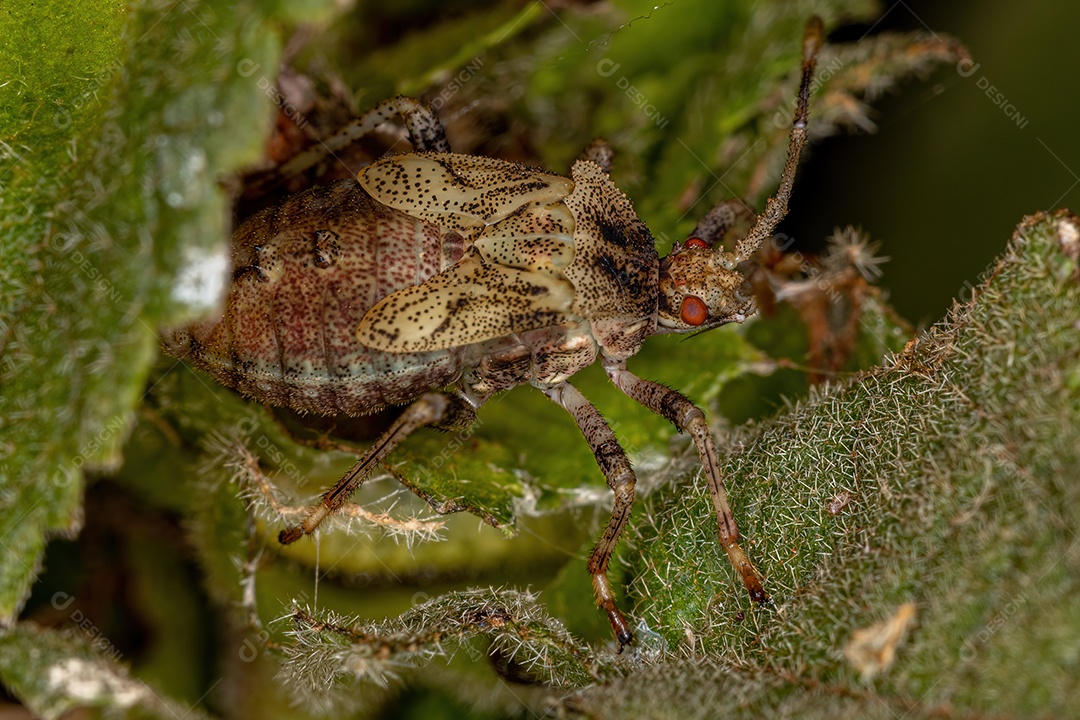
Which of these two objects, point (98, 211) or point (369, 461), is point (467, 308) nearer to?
point (369, 461)

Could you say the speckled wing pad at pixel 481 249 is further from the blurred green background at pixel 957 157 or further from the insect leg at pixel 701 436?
the blurred green background at pixel 957 157

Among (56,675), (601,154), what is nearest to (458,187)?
(601,154)

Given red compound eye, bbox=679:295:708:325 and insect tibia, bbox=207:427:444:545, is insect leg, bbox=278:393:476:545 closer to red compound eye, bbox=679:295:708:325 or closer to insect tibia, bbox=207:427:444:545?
insect tibia, bbox=207:427:444:545

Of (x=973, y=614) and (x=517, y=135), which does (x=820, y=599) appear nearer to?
(x=973, y=614)

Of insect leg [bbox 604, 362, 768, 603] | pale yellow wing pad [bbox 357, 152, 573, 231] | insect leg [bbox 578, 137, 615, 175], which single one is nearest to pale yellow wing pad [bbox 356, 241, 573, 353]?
pale yellow wing pad [bbox 357, 152, 573, 231]

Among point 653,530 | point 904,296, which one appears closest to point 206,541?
point 653,530

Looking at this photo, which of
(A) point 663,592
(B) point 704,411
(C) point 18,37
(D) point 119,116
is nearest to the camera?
(D) point 119,116
